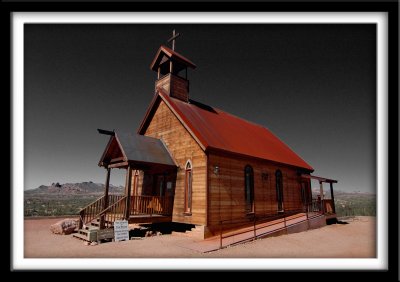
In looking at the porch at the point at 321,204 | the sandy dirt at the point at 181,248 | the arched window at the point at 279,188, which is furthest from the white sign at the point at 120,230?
the porch at the point at 321,204

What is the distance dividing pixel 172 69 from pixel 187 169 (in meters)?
7.17

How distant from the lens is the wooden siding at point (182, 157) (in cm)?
1321

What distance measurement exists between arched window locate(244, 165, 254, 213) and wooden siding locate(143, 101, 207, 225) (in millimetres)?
3190

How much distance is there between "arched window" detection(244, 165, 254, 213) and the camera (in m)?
15.4

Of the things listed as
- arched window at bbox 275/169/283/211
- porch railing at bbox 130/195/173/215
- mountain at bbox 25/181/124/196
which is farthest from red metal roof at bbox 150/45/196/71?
mountain at bbox 25/181/124/196

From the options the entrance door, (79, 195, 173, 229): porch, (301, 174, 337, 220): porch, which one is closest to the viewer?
(79, 195, 173, 229): porch

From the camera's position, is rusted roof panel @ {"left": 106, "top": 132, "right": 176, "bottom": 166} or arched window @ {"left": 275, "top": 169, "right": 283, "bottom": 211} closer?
rusted roof panel @ {"left": 106, "top": 132, "right": 176, "bottom": 166}

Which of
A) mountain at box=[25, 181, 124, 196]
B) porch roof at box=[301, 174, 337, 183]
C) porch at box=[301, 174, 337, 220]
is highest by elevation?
porch roof at box=[301, 174, 337, 183]

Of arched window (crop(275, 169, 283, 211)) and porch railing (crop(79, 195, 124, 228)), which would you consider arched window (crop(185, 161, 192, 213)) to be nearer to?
porch railing (crop(79, 195, 124, 228))

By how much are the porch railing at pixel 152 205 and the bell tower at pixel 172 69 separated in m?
6.51

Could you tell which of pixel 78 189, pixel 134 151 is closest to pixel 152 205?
pixel 134 151
